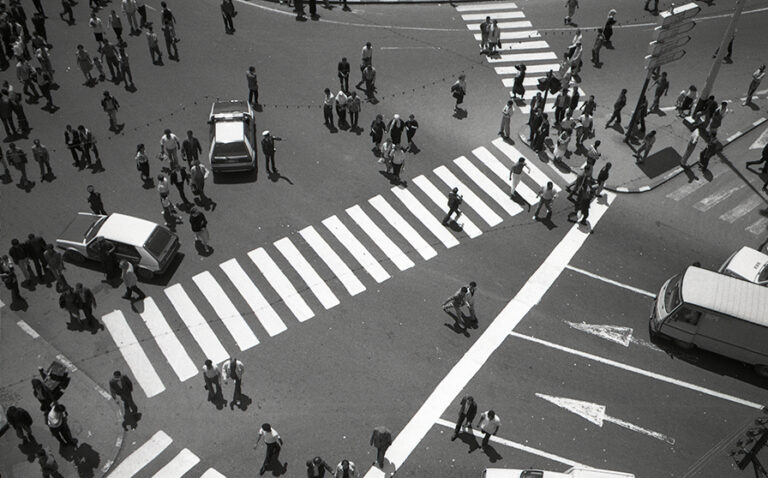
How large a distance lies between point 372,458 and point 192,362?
650cm

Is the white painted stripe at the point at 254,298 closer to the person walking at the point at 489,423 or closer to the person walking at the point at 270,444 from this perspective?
the person walking at the point at 270,444

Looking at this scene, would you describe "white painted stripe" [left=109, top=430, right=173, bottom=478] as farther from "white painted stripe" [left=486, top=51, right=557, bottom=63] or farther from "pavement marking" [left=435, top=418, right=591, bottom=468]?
"white painted stripe" [left=486, top=51, right=557, bottom=63]

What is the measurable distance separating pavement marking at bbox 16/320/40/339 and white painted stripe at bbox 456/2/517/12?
92.2 ft

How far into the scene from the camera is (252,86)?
102 ft

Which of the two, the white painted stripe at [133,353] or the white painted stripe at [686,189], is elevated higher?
the white painted stripe at [686,189]

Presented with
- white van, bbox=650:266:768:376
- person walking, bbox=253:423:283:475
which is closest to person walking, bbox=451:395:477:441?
person walking, bbox=253:423:283:475

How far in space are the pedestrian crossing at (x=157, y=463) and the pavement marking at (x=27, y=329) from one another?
587cm

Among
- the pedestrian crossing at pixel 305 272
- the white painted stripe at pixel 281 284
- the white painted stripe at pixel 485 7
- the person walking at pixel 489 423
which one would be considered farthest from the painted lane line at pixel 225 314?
the white painted stripe at pixel 485 7

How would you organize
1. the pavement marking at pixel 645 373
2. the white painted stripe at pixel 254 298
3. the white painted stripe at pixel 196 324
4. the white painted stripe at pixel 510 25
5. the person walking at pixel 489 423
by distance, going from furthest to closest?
the white painted stripe at pixel 510 25
the white painted stripe at pixel 254 298
the white painted stripe at pixel 196 324
the pavement marking at pixel 645 373
the person walking at pixel 489 423

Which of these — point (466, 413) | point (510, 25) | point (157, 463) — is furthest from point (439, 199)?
point (510, 25)

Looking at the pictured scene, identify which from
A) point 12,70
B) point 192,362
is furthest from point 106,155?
point 192,362

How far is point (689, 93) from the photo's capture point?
3183 centimetres

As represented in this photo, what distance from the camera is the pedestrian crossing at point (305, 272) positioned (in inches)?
872

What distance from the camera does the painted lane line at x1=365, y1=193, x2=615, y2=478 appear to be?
65.2ft
